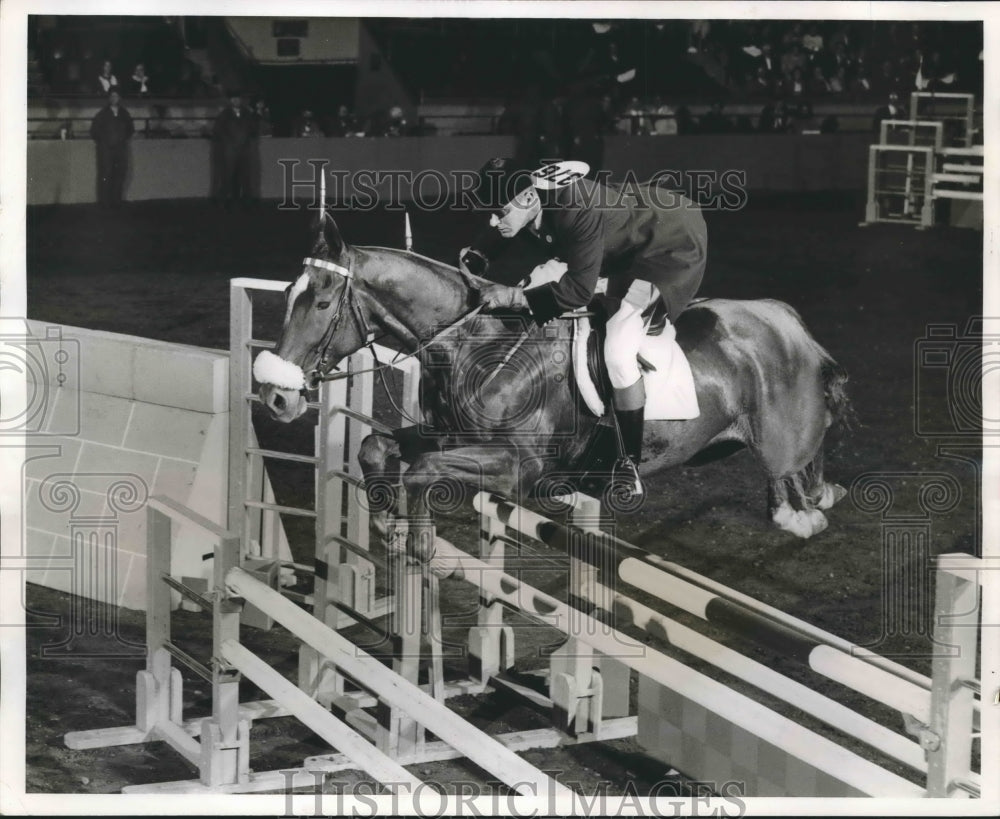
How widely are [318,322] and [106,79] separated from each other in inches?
41.3

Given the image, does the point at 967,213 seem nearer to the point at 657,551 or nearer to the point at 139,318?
the point at 657,551

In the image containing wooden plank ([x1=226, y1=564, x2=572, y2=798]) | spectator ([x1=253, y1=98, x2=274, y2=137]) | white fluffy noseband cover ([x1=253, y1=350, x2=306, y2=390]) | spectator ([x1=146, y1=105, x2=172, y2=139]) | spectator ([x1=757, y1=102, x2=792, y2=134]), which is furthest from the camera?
spectator ([x1=757, y1=102, x2=792, y2=134])

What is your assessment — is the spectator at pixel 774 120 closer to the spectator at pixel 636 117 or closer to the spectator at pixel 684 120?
the spectator at pixel 684 120

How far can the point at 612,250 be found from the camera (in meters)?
3.71

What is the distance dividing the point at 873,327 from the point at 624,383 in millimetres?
1575

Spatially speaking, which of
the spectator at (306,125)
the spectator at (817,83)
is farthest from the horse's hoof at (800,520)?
the spectator at (306,125)

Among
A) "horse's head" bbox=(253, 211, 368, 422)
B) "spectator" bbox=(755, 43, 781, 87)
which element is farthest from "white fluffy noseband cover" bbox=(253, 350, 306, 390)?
"spectator" bbox=(755, 43, 781, 87)

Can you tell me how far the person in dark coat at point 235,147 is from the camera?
174 inches

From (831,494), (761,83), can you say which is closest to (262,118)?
(761,83)

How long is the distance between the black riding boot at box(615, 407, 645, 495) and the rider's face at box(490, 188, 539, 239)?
49 centimetres

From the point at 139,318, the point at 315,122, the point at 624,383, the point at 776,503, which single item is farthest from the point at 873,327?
the point at 139,318

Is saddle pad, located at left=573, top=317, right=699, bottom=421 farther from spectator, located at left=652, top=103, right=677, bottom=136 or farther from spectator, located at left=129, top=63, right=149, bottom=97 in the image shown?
spectator, located at left=129, top=63, right=149, bottom=97

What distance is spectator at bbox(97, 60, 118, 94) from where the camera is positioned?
4.20 m

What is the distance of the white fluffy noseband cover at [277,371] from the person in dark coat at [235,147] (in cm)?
69
